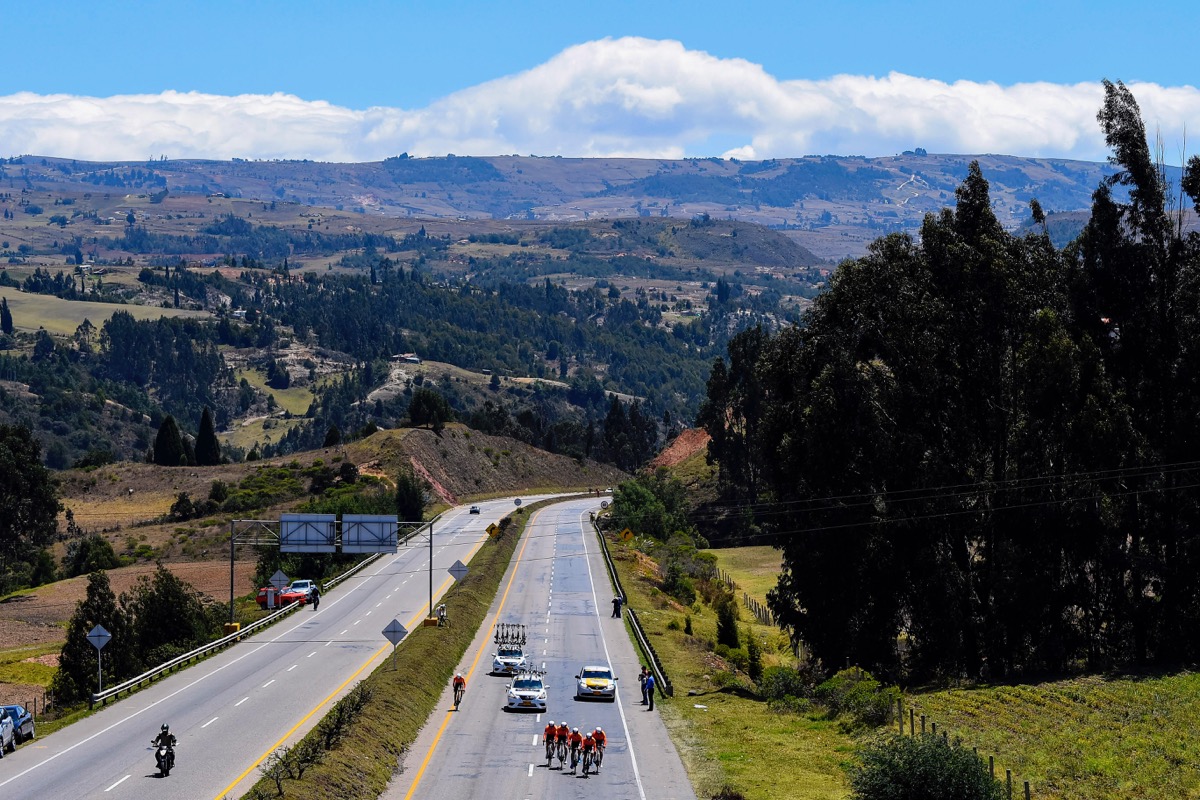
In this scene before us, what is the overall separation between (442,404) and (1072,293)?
144 metres

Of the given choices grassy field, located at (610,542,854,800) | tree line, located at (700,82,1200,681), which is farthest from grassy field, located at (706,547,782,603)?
tree line, located at (700,82,1200,681)

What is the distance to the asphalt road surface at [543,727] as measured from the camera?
40.2 meters

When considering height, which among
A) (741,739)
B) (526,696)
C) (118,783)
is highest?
(118,783)

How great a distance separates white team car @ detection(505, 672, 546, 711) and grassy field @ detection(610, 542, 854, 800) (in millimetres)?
4593

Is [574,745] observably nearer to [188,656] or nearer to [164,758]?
[164,758]

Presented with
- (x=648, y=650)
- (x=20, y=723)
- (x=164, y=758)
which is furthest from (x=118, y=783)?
(x=648, y=650)

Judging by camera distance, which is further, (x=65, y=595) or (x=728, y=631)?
(x=65, y=595)

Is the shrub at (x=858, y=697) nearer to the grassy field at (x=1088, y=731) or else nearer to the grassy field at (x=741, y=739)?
the grassy field at (x=741, y=739)

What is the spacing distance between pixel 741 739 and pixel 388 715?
11784 mm

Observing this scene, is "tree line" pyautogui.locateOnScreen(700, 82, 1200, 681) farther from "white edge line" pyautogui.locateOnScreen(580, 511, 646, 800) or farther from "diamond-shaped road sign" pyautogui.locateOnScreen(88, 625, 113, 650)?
"diamond-shaped road sign" pyautogui.locateOnScreen(88, 625, 113, 650)

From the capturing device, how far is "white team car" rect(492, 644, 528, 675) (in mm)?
61250

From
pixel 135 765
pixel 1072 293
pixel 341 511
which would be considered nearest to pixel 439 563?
pixel 341 511

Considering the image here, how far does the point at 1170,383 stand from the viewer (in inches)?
2362

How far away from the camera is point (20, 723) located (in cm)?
4472
